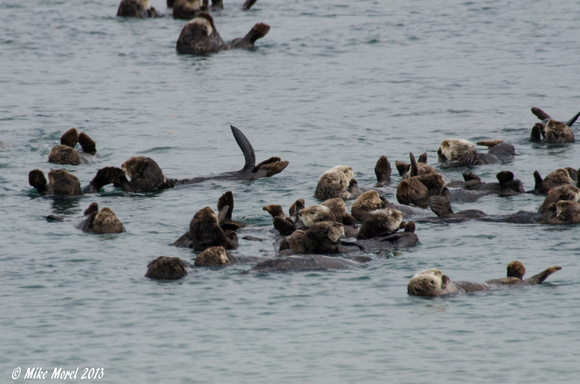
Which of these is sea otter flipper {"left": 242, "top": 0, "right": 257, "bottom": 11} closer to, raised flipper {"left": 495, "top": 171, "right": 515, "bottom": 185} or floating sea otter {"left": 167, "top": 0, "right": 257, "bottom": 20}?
floating sea otter {"left": 167, "top": 0, "right": 257, "bottom": 20}

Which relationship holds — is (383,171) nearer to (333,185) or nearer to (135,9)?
(333,185)

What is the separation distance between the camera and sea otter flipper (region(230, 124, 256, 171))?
11258mm

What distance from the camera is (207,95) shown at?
59.5 ft

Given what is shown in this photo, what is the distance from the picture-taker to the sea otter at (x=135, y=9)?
82.2 feet

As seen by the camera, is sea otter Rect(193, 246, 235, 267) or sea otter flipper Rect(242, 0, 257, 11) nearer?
sea otter Rect(193, 246, 235, 267)

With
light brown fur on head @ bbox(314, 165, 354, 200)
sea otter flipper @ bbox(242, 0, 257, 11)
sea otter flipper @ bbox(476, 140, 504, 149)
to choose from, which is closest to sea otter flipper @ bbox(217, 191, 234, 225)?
light brown fur on head @ bbox(314, 165, 354, 200)

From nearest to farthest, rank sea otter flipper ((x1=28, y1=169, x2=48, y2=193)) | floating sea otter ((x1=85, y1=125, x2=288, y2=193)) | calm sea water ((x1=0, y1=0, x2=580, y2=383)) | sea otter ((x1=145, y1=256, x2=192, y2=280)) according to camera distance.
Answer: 1. calm sea water ((x1=0, y1=0, x2=580, y2=383))
2. sea otter ((x1=145, y1=256, x2=192, y2=280))
3. sea otter flipper ((x1=28, y1=169, x2=48, y2=193))
4. floating sea otter ((x1=85, y1=125, x2=288, y2=193))

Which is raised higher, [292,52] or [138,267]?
[292,52]

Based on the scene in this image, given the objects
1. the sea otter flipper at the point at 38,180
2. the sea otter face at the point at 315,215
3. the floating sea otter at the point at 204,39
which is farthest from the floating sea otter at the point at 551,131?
the floating sea otter at the point at 204,39

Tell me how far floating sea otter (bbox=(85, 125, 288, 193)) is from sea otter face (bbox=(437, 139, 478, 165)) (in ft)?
7.27

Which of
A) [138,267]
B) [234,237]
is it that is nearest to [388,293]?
[234,237]

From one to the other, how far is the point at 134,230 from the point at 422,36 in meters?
15.1

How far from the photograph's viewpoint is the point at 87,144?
12.9 m

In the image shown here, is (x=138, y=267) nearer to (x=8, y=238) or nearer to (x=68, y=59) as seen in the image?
(x=8, y=238)
